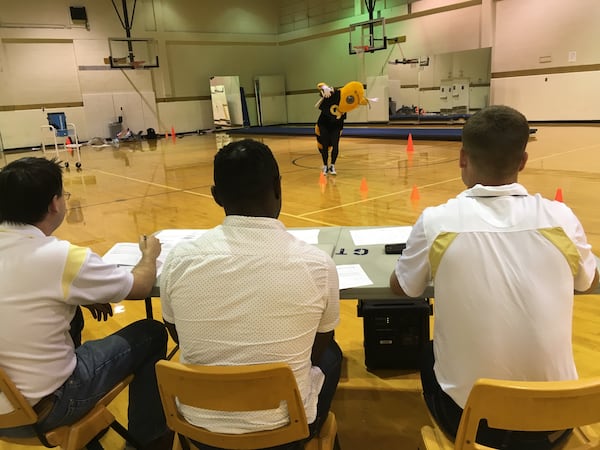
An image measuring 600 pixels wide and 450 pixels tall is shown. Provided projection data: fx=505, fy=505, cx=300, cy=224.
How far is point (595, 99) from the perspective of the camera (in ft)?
39.4

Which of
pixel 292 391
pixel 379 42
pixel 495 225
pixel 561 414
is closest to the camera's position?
pixel 561 414

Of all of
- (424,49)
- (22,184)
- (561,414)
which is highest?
(424,49)

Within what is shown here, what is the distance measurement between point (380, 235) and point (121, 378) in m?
1.17

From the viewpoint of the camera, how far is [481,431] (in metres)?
1.27

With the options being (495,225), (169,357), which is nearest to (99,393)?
(169,357)

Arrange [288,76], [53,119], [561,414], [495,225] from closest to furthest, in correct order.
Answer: [561,414], [495,225], [53,119], [288,76]

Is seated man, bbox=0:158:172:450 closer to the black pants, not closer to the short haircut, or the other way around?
the short haircut

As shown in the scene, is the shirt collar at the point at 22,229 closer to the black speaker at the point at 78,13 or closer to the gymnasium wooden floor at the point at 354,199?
the gymnasium wooden floor at the point at 354,199

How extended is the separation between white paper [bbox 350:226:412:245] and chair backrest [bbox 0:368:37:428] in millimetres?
1306

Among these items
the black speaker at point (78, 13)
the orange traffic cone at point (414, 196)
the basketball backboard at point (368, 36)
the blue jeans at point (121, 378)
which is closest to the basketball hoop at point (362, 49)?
the basketball backboard at point (368, 36)

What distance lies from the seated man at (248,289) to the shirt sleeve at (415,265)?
0.81ft

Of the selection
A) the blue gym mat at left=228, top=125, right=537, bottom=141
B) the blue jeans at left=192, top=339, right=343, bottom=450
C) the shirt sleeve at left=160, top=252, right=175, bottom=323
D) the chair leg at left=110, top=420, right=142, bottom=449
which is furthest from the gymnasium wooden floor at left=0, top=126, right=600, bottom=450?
the shirt sleeve at left=160, top=252, right=175, bottom=323

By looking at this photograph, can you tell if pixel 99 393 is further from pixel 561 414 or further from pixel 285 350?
pixel 561 414

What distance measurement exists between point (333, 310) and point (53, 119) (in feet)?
44.1
